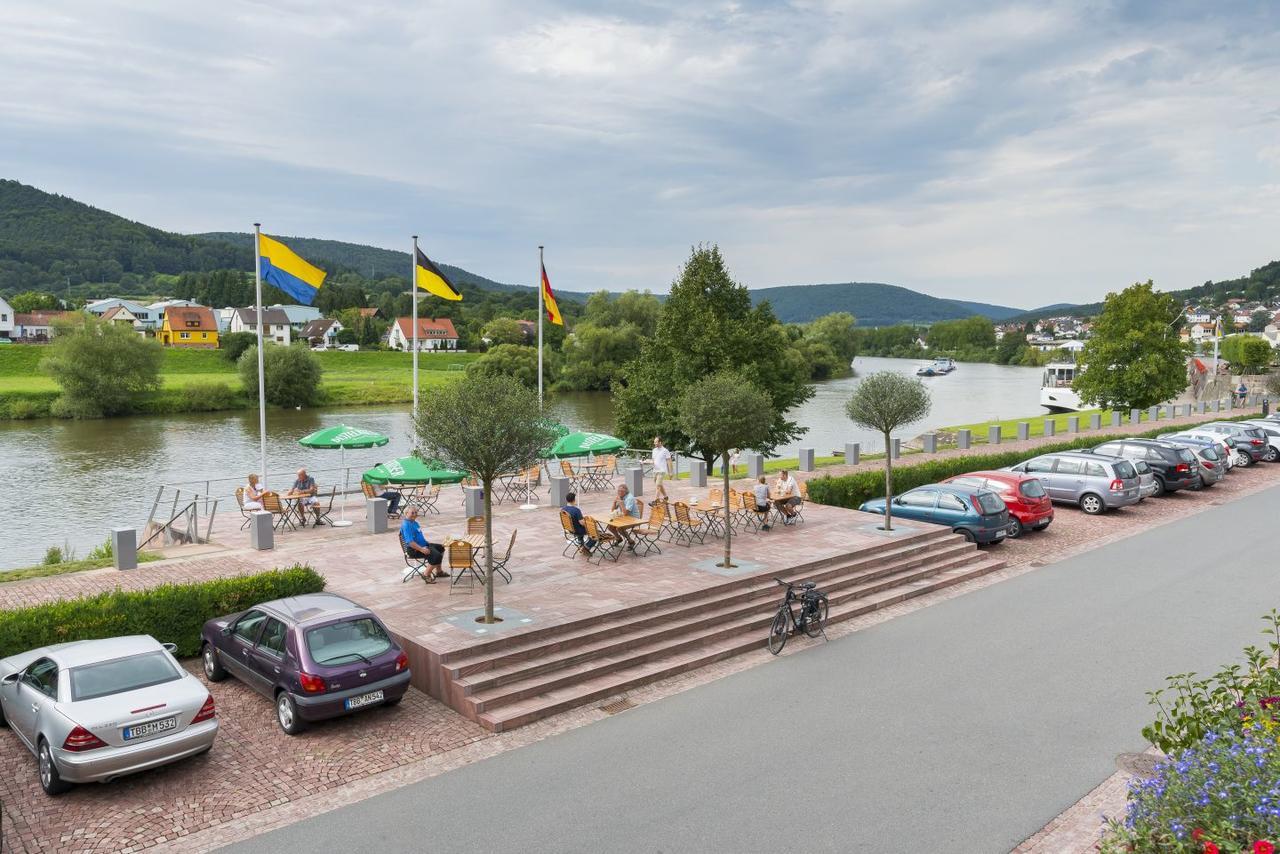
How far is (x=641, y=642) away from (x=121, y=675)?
20.2 feet

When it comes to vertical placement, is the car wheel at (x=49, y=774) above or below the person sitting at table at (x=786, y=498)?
below

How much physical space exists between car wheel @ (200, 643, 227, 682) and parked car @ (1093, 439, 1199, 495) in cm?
2236

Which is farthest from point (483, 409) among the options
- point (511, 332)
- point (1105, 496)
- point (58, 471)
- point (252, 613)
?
point (511, 332)

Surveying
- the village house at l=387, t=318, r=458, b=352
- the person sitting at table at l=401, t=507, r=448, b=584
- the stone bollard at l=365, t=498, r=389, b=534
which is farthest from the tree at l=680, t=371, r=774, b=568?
the village house at l=387, t=318, r=458, b=352

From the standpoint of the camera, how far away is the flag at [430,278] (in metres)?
22.1

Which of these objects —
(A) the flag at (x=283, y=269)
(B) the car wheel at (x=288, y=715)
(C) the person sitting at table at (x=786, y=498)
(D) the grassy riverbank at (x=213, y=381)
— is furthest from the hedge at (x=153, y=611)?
(D) the grassy riverbank at (x=213, y=381)

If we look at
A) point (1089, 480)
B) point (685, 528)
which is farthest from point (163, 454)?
point (1089, 480)

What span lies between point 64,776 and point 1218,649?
13.9m

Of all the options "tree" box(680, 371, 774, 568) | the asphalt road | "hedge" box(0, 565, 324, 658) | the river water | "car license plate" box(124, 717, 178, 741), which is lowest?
the river water

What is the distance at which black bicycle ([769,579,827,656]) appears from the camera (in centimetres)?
1234

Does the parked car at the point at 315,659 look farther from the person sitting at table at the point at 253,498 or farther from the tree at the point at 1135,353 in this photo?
the tree at the point at 1135,353

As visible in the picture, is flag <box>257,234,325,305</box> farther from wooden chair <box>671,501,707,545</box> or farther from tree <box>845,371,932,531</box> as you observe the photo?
tree <box>845,371,932,531</box>

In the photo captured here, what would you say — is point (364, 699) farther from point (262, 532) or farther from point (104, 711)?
point (262, 532)

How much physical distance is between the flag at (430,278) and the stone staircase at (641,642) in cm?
1205
